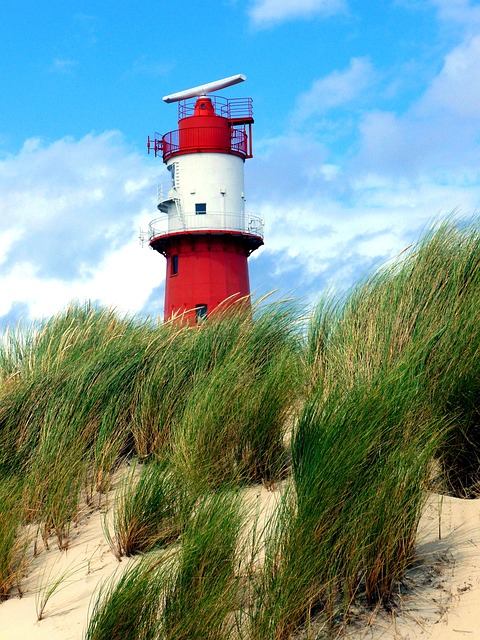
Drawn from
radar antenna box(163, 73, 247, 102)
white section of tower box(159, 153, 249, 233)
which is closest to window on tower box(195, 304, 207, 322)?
white section of tower box(159, 153, 249, 233)

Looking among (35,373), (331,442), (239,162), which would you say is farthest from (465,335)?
(239,162)

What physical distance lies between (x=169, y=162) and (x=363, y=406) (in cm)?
1814

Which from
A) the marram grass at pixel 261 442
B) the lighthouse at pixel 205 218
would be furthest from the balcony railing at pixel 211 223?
the marram grass at pixel 261 442

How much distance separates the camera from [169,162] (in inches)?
855

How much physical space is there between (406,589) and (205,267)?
16946 mm

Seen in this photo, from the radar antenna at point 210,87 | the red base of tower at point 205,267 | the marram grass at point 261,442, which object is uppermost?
the radar antenna at point 210,87

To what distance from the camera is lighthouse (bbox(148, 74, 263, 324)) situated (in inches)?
814

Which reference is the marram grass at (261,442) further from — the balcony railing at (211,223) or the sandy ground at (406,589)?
the balcony railing at (211,223)

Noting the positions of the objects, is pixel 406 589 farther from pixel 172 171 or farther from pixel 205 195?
pixel 172 171

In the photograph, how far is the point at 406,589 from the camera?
4.02m

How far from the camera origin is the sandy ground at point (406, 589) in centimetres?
382

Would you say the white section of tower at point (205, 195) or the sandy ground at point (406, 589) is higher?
the white section of tower at point (205, 195)

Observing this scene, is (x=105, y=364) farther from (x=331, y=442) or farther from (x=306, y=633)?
(x=306, y=633)

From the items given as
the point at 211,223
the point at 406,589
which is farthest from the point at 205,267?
the point at 406,589
